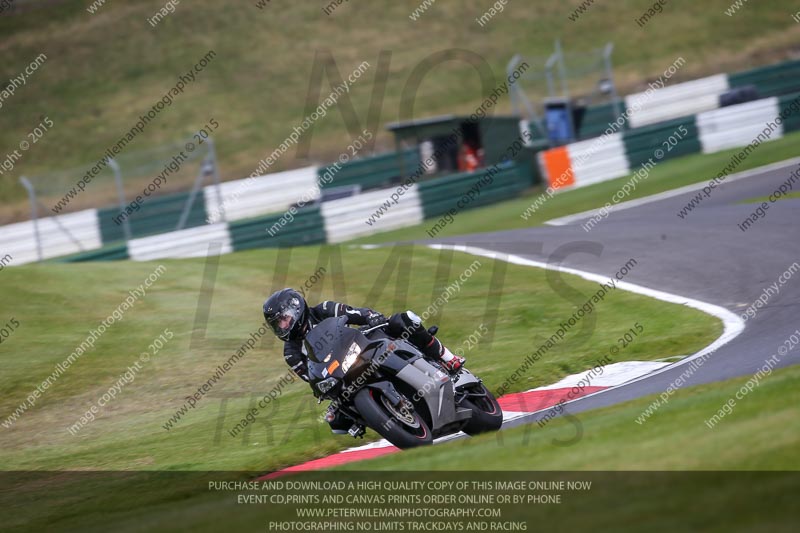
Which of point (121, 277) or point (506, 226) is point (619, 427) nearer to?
point (121, 277)

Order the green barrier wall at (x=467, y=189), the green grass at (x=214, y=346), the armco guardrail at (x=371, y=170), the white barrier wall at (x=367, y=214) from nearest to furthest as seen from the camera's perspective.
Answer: the green grass at (x=214, y=346) < the white barrier wall at (x=367, y=214) < the green barrier wall at (x=467, y=189) < the armco guardrail at (x=371, y=170)

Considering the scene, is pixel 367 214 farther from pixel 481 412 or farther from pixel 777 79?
pixel 481 412

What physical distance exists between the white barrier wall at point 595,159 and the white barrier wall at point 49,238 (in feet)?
46.0

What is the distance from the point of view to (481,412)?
9250 millimetres

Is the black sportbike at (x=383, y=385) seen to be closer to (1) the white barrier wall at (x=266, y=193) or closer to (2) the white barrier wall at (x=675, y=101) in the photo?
(1) the white barrier wall at (x=266, y=193)

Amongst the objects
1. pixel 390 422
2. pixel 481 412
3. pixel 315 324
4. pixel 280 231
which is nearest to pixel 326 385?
pixel 390 422

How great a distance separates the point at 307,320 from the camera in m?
9.27

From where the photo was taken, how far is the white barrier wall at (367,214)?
25.9 m

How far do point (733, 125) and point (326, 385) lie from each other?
896 inches

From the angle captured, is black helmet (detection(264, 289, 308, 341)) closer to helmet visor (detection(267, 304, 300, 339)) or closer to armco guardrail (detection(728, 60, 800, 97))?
helmet visor (detection(267, 304, 300, 339))

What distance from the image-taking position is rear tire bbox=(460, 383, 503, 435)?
30.2ft

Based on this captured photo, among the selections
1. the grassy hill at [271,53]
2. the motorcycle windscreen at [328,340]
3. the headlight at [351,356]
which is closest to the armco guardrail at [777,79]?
the grassy hill at [271,53]

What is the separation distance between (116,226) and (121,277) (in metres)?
10.9

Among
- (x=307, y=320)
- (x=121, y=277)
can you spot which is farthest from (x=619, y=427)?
(x=121, y=277)
